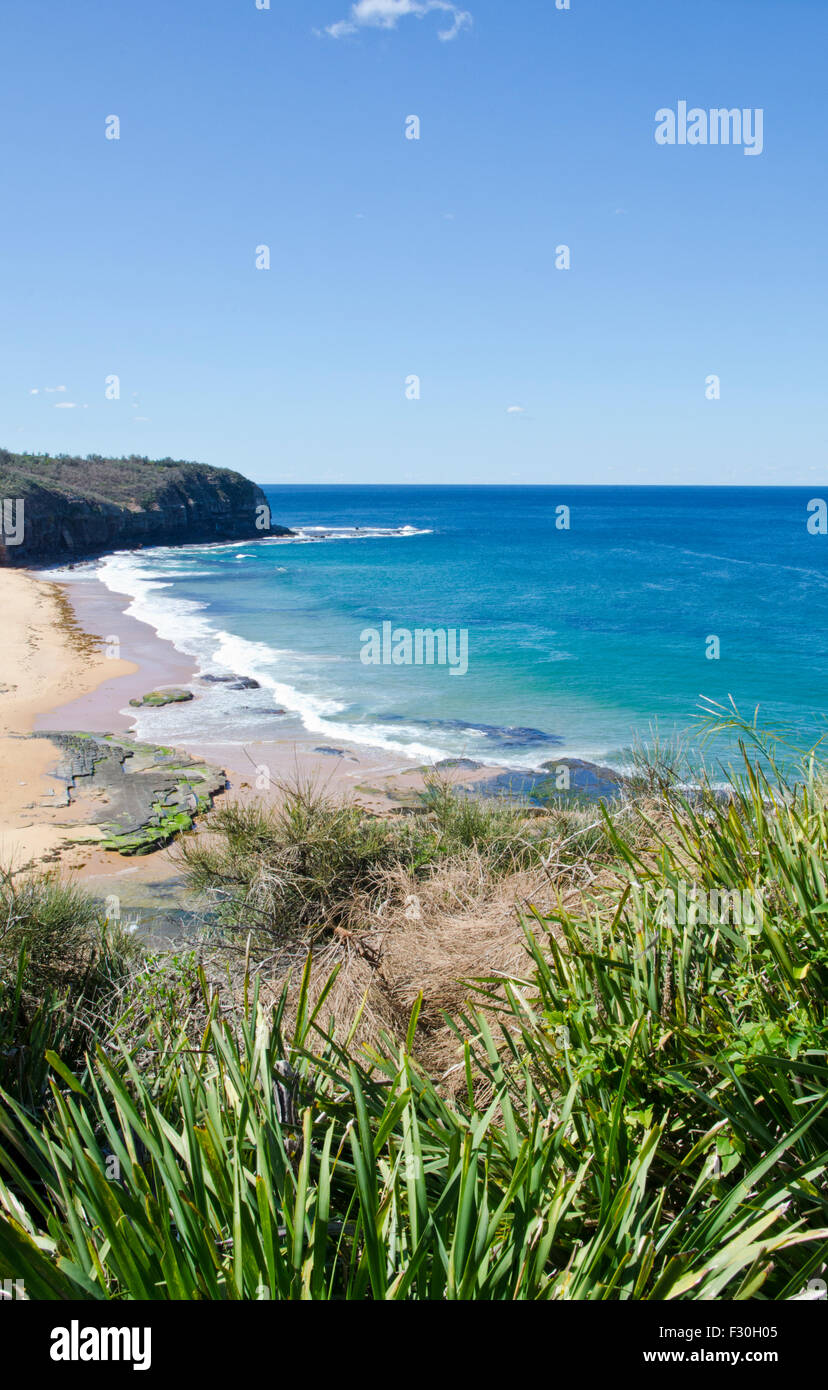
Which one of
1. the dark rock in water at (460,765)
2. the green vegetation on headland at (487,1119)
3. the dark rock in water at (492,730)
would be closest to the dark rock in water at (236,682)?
the dark rock in water at (492,730)

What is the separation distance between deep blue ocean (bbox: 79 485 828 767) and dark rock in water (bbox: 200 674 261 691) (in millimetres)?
496

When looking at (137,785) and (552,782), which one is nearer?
(137,785)

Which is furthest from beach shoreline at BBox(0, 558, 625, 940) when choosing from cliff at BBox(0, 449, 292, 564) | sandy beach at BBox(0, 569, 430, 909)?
cliff at BBox(0, 449, 292, 564)

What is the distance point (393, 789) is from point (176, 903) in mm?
5568

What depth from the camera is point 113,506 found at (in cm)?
5919

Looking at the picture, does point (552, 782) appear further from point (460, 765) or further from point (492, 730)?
point (492, 730)

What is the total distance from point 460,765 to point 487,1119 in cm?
1486

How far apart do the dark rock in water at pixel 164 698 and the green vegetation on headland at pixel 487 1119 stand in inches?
667

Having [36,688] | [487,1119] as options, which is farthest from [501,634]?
[487,1119]

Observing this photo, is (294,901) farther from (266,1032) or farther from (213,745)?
(213,745)
